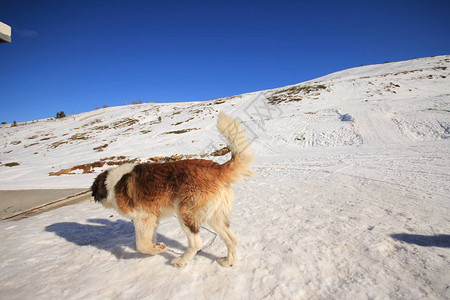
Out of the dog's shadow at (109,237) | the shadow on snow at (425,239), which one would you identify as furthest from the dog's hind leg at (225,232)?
the shadow on snow at (425,239)

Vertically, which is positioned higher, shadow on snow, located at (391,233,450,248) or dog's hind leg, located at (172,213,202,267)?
dog's hind leg, located at (172,213,202,267)

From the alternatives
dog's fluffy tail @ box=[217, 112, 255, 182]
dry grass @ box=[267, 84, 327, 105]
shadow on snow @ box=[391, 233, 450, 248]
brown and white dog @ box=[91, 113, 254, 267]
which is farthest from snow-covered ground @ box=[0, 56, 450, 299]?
dry grass @ box=[267, 84, 327, 105]

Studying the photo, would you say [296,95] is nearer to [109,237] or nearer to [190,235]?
[109,237]

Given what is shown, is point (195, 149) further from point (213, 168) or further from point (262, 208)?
point (213, 168)

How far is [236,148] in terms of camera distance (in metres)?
3.27

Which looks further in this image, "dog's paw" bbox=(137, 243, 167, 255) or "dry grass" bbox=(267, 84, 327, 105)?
"dry grass" bbox=(267, 84, 327, 105)

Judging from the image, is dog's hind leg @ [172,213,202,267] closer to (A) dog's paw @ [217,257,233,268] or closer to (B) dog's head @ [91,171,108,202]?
(A) dog's paw @ [217,257,233,268]

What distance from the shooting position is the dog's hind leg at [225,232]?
127 inches

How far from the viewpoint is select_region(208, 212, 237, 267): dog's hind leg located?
322 cm

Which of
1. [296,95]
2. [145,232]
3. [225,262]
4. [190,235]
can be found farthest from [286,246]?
[296,95]

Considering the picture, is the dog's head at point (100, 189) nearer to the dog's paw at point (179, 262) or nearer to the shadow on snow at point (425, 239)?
the dog's paw at point (179, 262)

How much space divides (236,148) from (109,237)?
3777mm

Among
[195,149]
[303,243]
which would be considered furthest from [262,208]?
[195,149]

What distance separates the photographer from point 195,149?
18953mm
